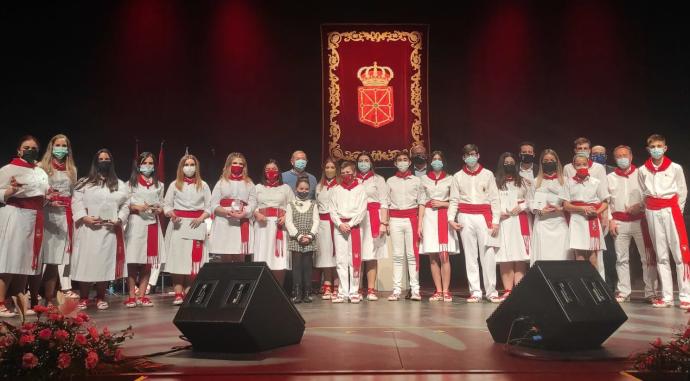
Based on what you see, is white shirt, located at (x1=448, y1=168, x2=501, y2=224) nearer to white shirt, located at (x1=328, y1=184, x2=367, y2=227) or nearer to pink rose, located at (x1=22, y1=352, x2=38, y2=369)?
white shirt, located at (x1=328, y1=184, x2=367, y2=227)

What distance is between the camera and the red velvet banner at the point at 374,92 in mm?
8938

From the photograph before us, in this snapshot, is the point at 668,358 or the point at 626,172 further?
the point at 626,172

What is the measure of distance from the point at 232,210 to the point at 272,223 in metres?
0.47

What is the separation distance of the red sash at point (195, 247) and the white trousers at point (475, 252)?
2704 mm

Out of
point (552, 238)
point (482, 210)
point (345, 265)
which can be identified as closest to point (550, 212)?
point (552, 238)

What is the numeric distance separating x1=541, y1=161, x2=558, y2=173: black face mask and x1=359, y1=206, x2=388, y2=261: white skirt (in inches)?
71.7

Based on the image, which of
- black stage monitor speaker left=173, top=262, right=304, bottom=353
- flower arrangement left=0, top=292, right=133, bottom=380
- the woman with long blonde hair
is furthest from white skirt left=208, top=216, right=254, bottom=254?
flower arrangement left=0, top=292, right=133, bottom=380

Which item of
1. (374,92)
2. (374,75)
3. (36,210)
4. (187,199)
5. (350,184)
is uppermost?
(374,75)

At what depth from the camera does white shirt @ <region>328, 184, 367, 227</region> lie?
21.3ft

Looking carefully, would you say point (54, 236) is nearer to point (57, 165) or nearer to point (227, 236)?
point (57, 165)

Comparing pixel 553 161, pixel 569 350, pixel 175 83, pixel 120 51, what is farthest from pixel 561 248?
pixel 120 51

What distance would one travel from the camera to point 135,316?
17.8 feet

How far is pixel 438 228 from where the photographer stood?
653 cm

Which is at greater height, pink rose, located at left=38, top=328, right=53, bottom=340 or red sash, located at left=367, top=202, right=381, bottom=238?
red sash, located at left=367, top=202, right=381, bottom=238
